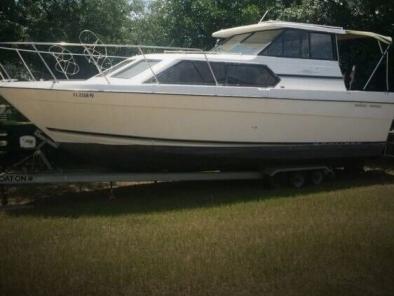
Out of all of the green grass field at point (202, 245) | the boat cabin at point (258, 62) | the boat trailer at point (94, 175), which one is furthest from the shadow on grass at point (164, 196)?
the boat cabin at point (258, 62)

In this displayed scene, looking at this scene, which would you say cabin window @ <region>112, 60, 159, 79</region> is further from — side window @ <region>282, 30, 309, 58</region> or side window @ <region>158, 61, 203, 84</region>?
side window @ <region>282, 30, 309, 58</region>

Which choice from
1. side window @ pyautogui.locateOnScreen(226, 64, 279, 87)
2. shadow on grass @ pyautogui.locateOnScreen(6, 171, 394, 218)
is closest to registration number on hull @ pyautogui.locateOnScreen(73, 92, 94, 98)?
shadow on grass @ pyautogui.locateOnScreen(6, 171, 394, 218)

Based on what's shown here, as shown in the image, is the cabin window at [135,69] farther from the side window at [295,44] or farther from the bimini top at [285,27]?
the side window at [295,44]

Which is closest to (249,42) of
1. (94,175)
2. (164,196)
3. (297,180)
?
(297,180)

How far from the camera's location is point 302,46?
918cm

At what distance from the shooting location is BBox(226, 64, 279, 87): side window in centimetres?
832

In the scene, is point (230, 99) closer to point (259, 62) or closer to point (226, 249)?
point (259, 62)

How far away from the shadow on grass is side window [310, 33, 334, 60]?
2.35 meters

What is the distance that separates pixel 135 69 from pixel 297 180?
3.49 meters

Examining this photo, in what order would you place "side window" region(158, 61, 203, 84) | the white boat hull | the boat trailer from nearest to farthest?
the boat trailer
the white boat hull
"side window" region(158, 61, 203, 84)

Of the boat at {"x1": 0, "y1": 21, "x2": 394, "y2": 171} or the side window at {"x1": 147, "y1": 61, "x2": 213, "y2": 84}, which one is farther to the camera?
the side window at {"x1": 147, "y1": 61, "x2": 213, "y2": 84}

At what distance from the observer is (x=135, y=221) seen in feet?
21.3

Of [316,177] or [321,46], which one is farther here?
[321,46]

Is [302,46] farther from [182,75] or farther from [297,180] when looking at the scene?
[182,75]
